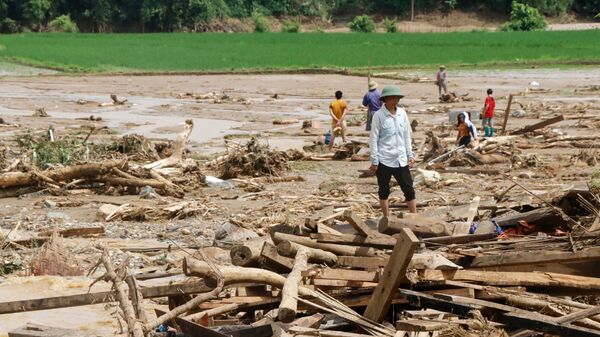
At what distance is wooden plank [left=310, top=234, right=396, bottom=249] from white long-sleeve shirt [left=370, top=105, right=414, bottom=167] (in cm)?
381

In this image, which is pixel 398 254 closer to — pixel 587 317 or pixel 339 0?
pixel 587 317

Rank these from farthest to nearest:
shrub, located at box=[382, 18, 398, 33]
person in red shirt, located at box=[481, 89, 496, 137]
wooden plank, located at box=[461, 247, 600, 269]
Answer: shrub, located at box=[382, 18, 398, 33] < person in red shirt, located at box=[481, 89, 496, 137] < wooden plank, located at box=[461, 247, 600, 269]

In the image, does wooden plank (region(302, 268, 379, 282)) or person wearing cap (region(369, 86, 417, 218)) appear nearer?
wooden plank (region(302, 268, 379, 282))

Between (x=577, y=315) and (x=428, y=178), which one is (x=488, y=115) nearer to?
(x=428, y=178)

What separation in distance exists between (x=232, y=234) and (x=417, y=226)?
4.07 m

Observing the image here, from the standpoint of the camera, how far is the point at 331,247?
7.69 meters

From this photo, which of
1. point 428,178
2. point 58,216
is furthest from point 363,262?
point 428,178

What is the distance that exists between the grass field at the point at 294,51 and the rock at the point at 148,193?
29.6 metres

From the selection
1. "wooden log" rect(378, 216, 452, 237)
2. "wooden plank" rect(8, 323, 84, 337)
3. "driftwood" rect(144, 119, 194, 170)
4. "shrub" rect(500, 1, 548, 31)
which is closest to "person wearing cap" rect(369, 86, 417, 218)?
"wooden log" rect(378, 216, 452, 237)

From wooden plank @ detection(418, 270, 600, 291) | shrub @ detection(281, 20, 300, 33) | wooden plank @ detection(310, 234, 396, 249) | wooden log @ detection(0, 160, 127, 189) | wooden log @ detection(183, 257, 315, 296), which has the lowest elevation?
shrub @ detection(281, 20, 300, 33)

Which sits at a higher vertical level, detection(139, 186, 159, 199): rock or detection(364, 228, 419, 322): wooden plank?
detection(364, 228, 419, 322): wooden plank

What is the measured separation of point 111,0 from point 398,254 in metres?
92.3

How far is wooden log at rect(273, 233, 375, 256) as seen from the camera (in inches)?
300

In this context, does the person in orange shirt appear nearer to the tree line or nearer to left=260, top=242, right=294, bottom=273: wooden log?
left=260, top=242, right=294, bottom=273: wooden log
